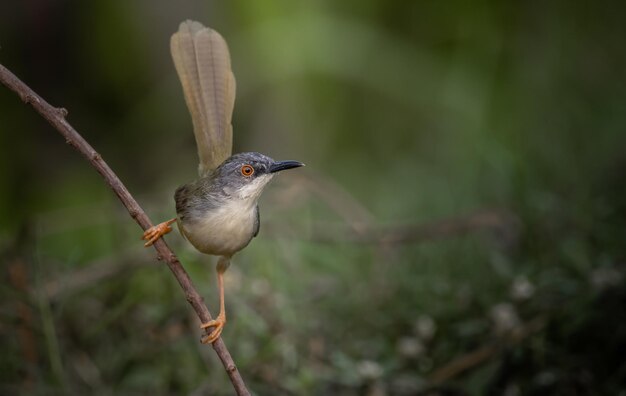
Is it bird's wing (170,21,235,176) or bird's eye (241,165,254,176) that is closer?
bird's wing (170,21,235,176)

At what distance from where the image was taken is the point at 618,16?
473cm

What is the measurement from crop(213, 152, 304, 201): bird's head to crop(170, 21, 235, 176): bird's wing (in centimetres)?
9

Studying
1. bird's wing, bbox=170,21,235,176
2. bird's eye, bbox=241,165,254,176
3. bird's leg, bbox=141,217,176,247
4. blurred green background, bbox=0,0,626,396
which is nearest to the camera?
bird's leg, bbox=141,217,176,247

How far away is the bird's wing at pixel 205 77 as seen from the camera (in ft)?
6.79

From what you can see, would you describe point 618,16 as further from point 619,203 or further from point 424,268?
point 424,268

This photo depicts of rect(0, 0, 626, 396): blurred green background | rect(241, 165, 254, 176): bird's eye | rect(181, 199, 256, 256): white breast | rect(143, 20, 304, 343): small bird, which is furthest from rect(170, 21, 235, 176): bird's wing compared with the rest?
rect(0, 0, 626, 396): blurred green background

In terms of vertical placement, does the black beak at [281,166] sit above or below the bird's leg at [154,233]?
above

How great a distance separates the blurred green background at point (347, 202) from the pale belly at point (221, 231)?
0.73 meters

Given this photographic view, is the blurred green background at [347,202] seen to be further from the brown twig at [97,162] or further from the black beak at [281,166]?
the brown twig at [97,162]

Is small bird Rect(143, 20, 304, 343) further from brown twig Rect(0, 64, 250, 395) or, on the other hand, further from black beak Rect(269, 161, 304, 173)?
brown twig Rect(0, 64, 250, 395)

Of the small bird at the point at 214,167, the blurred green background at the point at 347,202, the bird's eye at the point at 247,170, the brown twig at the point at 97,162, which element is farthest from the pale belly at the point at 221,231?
the blurred green background at the point at 347,202

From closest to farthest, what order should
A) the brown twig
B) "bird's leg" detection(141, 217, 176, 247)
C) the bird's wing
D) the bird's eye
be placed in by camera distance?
the brown twig → "bird's leg" detection(141, 217, 176, 247) → the bird's wing → the bird's eye

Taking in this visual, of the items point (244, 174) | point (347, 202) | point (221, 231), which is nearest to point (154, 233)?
point (221, 231)

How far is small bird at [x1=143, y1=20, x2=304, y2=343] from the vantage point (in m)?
2.08
